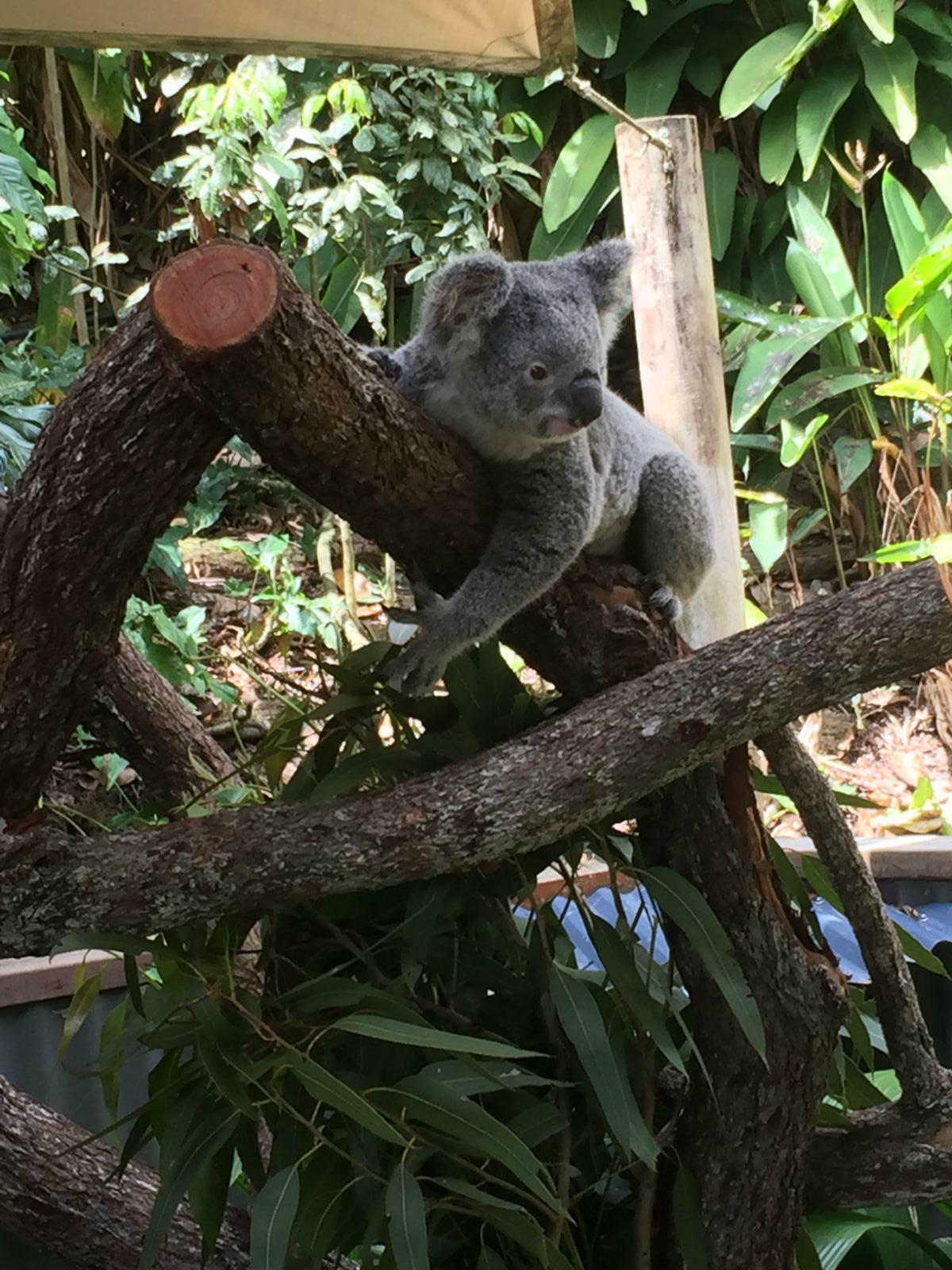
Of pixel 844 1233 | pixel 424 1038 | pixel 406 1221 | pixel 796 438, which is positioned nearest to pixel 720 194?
pixel 796 438

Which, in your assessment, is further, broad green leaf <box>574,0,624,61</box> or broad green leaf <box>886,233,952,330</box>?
broad green leaf <box>574,0,624,61</box>

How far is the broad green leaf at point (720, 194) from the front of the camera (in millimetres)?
4754

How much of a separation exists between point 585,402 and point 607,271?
34 centimetres

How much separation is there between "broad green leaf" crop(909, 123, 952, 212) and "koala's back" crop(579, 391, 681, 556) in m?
3.09

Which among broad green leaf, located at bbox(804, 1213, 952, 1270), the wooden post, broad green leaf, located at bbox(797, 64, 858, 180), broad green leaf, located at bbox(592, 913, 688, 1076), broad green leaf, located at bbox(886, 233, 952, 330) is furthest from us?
broad green leaf, located at bbox(797, 64, 858, 180)

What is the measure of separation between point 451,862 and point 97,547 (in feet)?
1.65

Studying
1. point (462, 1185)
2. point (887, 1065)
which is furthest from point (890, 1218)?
point (462, 1185)

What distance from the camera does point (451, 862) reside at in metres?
1.25

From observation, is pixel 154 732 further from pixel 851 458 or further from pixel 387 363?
pixel 851 458

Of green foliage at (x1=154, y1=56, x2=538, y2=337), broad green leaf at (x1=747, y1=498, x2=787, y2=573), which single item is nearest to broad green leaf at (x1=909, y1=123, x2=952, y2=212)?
broad green leaf at (x1=747, y1=498, x2=787, y2=573)

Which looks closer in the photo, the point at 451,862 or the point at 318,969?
the point at 451,862

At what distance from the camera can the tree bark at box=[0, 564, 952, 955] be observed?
4.07ft

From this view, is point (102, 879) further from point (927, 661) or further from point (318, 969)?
point (927, 661)

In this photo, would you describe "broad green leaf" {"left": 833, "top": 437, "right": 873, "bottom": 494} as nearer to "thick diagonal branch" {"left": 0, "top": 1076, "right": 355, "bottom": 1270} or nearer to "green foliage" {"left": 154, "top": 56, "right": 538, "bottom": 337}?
"green foliage" {"left": 154, "top": 56, "right": 538, "bottom": 337}
